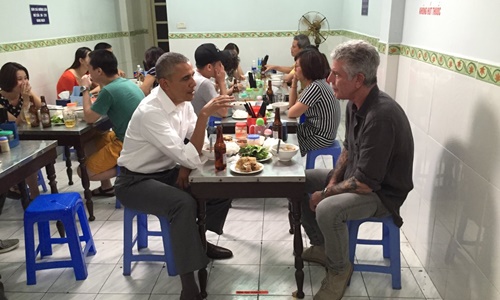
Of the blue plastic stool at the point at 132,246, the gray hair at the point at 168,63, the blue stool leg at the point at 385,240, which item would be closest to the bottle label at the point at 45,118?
the blue plastic stool at the point at 132,246

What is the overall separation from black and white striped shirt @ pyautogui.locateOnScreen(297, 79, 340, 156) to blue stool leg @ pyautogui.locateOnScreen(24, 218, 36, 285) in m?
1.82

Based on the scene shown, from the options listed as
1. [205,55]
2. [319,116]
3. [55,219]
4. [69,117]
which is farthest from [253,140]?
[69,117]

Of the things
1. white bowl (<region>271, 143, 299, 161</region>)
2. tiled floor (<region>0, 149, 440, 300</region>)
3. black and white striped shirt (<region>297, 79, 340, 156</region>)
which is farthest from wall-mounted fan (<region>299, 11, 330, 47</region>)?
white bowl (<region>271, 143, 299, 161</region>)

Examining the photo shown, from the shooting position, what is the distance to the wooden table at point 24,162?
82.4 inches

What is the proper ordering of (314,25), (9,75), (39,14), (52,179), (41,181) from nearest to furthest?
(52,179)
(9,75)
(41,181)
(39,14)
(314,25)

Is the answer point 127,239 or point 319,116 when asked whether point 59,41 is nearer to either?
point 127,239

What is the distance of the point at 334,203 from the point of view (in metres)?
Result: 2.00

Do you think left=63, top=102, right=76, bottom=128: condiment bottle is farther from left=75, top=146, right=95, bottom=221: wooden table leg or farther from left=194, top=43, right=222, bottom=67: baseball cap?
left=194, top=43, right=222, bottom=67: baseball cap

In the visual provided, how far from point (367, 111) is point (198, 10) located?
471 centimetres

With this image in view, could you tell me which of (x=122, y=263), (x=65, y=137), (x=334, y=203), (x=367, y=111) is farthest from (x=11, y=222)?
(x=367, y=111)

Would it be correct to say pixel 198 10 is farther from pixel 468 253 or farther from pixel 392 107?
pixel 468 253

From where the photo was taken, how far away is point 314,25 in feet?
19.2

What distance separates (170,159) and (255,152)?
19.7 inches

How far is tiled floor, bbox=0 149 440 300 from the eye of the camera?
2299 millimetres
